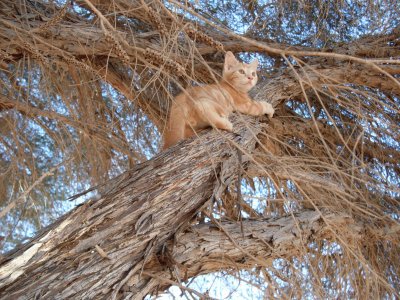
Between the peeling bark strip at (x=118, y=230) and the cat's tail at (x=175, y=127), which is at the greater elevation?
the cat's tail at (x=175, y=127)

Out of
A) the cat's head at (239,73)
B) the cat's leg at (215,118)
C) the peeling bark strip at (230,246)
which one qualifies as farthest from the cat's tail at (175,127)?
the cat's head at (239,73)

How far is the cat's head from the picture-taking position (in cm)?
446

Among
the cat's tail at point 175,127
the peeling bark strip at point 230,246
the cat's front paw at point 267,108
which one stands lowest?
the peeling bark strip at point 230,246

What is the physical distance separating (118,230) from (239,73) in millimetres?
2243

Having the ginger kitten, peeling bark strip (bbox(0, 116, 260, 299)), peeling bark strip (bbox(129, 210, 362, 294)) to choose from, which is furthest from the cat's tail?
peeling bark strip (bbox(129, 210, 362, 294))

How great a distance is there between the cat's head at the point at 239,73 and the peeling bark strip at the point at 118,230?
126 cm

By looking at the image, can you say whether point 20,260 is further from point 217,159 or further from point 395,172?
point 395,172

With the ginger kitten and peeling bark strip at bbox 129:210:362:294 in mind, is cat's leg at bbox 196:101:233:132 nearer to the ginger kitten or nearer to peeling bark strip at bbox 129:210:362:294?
the ginger kitten

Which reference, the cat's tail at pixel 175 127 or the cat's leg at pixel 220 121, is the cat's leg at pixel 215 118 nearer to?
→ the cat's leg at pixel 220 121

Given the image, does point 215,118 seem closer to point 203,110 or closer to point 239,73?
Result: point 203,110

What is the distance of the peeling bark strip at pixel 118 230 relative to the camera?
229 cm

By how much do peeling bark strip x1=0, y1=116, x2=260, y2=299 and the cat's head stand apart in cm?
126

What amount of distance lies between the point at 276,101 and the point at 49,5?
185 centimetres

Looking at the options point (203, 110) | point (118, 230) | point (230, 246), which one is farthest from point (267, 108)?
point (118, 230)
